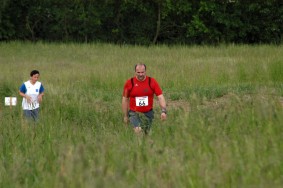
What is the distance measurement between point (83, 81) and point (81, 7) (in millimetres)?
22005

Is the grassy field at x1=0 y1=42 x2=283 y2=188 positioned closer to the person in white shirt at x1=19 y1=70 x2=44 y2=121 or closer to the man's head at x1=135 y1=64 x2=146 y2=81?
the person in white shirt at x1=19 y1=70 x2=44 y2=121

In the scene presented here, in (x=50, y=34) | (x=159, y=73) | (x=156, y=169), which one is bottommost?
(x=156, y=169)

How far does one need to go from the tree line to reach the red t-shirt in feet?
90.6

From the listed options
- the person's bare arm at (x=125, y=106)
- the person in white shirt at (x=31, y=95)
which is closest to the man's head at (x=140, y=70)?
the person's bare arm at (x=125, y=106)

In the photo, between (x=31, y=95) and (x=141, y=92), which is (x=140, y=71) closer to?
(x=141, y=92)

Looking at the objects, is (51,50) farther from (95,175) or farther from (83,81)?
(95,175)

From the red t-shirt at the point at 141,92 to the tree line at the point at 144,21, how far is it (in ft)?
90.6

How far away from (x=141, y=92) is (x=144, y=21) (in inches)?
1184

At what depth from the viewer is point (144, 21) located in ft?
127

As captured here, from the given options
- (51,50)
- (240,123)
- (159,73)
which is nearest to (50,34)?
(51,50)

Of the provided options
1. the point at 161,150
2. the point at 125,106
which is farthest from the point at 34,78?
the point at 161,150

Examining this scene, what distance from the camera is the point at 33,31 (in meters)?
40.8

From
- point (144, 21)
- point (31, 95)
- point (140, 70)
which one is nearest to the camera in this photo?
point (140, 70)

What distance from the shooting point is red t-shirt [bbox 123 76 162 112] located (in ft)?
29.9
